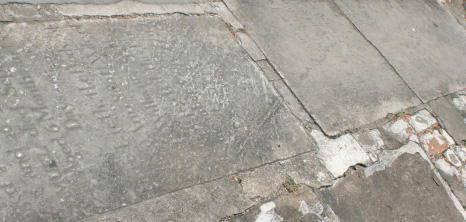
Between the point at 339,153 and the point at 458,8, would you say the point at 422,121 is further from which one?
the point at 458,8

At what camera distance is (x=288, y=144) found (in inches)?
84.3

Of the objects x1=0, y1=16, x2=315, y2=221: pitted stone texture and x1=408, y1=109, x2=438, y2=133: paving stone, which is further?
x1=408, y1=109, x2=438, y2=133: paving stone

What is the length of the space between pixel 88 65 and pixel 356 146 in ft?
4.83

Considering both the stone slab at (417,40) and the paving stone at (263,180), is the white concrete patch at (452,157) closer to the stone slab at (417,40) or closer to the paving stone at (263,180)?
the stone slab at (417,40)

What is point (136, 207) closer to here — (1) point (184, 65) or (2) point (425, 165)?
(1) point (184, 65)

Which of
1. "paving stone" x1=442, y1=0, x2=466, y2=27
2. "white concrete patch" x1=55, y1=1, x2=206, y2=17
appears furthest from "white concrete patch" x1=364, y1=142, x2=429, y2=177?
"paving stone" x1=442, y1=0, x2=466, y2=27

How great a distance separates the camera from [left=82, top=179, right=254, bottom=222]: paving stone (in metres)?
1.62

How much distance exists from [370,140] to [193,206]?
1197 mm

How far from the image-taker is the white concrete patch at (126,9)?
2.09 metres

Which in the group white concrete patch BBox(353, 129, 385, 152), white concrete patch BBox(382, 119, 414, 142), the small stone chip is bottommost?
the small stone chip

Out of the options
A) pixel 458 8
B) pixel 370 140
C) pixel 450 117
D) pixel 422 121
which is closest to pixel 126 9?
pixel 370 140

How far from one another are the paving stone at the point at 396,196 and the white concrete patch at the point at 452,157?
25 centimetres

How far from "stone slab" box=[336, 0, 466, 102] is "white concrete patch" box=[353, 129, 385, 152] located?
665mm

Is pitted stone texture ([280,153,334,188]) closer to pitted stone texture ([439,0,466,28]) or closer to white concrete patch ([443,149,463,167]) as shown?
white concrete patch ([443,149,463,167])
